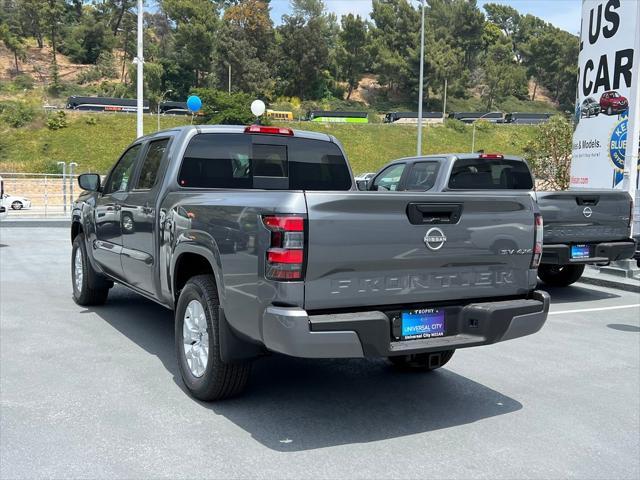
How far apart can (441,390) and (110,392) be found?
8.47ft

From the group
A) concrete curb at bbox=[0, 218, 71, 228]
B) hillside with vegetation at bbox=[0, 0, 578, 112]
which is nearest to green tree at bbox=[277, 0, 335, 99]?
hillside with vegetation at bbox=[0, 0, 578, 112]

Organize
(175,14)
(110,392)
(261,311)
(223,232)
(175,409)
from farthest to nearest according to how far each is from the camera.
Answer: (175,14), (110,392), (175,409), (223,232), (261,311)

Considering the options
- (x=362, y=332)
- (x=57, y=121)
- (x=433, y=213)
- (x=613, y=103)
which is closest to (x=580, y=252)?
(x=613, y=103)

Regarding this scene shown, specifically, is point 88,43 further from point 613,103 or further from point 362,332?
point 362,332

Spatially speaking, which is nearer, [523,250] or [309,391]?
[523,250]

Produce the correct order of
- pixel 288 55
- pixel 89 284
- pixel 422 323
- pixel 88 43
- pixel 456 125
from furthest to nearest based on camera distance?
pixel 88 43 → pixel 288 55 → pixel 456 125 → pixel 89 284 → pixel 422 323

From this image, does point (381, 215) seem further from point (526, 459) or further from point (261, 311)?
point (526, 459)

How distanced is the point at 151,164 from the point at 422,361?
3095 millimetres

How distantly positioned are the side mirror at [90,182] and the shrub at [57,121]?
182 feet

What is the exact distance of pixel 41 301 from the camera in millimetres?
8180

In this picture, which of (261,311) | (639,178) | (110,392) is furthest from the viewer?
(639,178)

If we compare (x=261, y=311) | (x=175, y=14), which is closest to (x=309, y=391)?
(x=261, y=311)

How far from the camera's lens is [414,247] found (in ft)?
13.2

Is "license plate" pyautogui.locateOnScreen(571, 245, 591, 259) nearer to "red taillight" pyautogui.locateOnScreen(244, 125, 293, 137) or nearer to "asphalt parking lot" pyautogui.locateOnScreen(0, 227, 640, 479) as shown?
"asphalt parking lot" pyautogui.locateOnScreen(0, 227, 640, 479)
